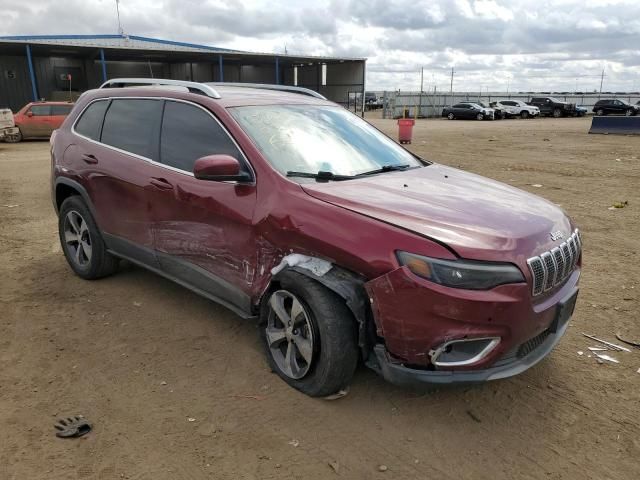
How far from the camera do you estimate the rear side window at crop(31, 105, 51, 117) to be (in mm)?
19172

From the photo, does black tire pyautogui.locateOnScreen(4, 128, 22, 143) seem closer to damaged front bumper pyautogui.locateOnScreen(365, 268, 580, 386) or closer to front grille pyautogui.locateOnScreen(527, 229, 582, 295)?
damaged front bumper pyautogui.locateOnScreen(365, 268, 580, 386)

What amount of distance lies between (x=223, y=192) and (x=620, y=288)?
3.74m

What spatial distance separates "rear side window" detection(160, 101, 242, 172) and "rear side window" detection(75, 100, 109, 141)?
104 centimetres

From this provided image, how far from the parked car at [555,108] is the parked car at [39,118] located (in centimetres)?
3869

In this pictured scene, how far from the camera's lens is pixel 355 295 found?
2.77m

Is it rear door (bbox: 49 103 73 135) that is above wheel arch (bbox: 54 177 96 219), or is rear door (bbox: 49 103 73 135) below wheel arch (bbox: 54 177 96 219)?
below

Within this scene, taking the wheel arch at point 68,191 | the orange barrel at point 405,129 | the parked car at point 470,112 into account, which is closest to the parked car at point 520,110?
the parked car at point 470,112

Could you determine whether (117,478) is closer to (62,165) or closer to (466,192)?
(466,192)

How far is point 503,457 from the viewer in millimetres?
2643

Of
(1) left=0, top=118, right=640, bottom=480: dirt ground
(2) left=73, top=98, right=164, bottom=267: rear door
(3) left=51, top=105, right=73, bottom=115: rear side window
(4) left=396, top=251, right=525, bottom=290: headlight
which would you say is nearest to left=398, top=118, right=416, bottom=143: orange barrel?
(3) left=51, top=105, right=73, bottom=115: rear side window

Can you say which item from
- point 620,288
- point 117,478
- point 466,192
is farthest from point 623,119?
point 117,478

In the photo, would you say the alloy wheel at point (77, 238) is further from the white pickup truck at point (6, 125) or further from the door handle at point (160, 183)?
the white pickup truck at point (6, 125)

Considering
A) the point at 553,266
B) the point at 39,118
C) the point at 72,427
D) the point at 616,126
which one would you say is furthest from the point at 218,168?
the point at 616,126

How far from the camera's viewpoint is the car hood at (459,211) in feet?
8.60
